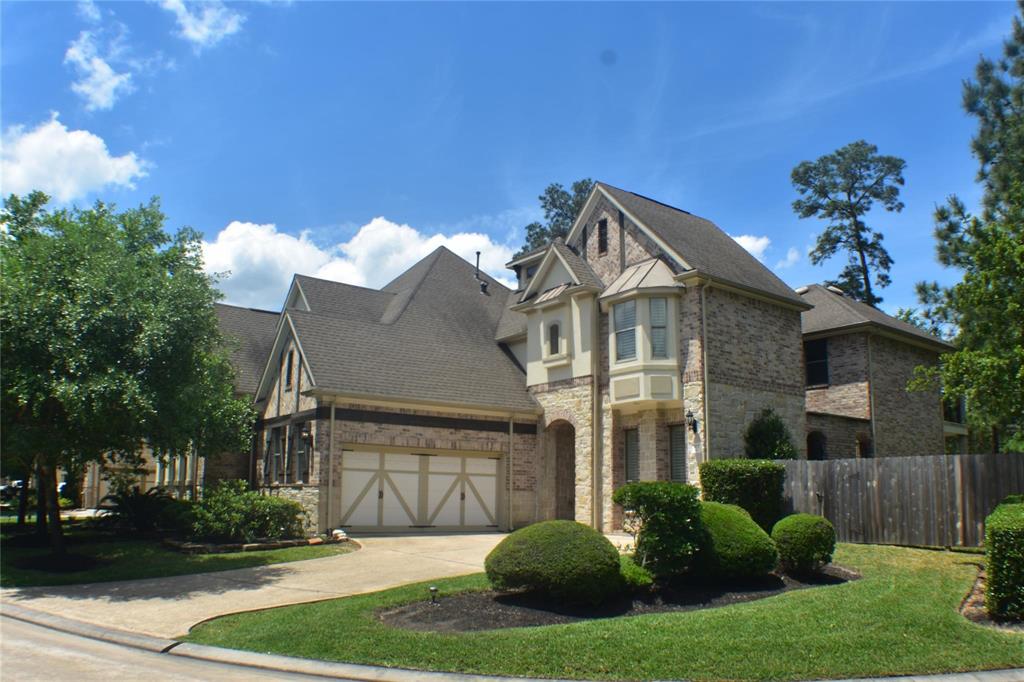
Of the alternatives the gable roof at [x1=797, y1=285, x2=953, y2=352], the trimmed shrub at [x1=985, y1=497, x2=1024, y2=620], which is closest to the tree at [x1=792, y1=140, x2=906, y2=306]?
the gable roof at [x1=797, y1=285, x2=953, y2=352]

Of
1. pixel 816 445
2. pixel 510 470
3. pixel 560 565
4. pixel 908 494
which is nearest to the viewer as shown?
pixel 560 565

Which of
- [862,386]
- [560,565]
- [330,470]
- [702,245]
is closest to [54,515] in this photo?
[330,470]

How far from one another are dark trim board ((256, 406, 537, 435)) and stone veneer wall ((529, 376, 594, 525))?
40.6 inches

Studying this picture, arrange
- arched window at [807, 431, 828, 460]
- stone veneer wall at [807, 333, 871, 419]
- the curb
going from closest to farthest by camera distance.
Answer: the curb < arched window at [807, 431, 828, 460] < stone veneer wall at [807, 333, 871, 419]

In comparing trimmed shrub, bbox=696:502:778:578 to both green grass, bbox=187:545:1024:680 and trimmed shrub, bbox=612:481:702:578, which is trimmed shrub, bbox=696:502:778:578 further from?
green grass, bbox=187:545:1024:680

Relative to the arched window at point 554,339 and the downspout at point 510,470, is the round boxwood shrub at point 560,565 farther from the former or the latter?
the arched window at point 554,339

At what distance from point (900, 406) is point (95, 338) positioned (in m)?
23.6

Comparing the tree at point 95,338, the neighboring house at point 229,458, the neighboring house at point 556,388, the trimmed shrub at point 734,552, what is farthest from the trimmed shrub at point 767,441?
the neighboring house at point 229,458

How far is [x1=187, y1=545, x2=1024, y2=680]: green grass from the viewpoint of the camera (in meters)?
8.23

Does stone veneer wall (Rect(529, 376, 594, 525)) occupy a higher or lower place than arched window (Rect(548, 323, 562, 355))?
lower

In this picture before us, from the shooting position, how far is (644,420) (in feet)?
72.6

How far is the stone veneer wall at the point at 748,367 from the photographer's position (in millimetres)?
20984

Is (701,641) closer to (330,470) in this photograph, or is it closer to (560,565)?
(560,565)

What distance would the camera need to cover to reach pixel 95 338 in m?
14.8
